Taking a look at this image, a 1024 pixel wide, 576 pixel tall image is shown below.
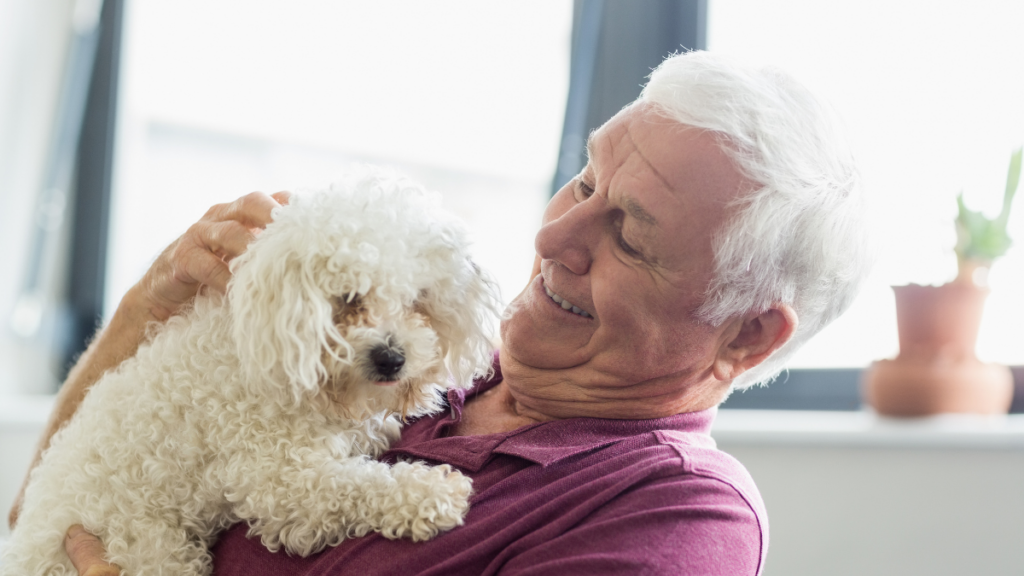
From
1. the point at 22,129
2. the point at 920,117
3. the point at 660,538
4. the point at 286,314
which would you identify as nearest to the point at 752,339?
the point at 660,538

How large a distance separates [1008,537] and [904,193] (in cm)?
88

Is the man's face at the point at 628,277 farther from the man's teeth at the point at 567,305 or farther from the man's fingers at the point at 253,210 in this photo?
the man's fingers at the point at 253,210

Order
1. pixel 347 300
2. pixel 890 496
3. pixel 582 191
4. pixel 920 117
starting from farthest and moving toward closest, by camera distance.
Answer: pixel 920 117 → pixel 890 496 → pixel 582 191 → pixel 347 300

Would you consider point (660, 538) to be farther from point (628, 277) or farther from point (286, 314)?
point (286, 314)

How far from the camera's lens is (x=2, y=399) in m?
2.82

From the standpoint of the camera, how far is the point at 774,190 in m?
1.07

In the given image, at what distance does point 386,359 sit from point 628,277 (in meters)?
0.38

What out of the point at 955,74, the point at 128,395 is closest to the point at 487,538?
the point at 128,395

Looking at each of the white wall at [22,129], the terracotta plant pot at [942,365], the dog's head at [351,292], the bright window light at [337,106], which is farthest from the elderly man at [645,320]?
the white wall at [22,129]

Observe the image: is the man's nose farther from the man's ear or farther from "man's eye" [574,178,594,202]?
the man's ear

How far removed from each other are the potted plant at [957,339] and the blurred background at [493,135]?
0.30 feet

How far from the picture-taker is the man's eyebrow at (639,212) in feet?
3.61

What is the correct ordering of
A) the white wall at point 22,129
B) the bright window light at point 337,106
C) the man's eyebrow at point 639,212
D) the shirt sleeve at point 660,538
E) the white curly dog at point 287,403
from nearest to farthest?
the shirt sleeve at point 660,538 → the white curly dog at point 287,403 → the man's eyebrow at point 639,212 → the bright window light at point 337,106 → the white wall at point 22,129

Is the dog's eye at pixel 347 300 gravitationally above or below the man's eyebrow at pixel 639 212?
below
